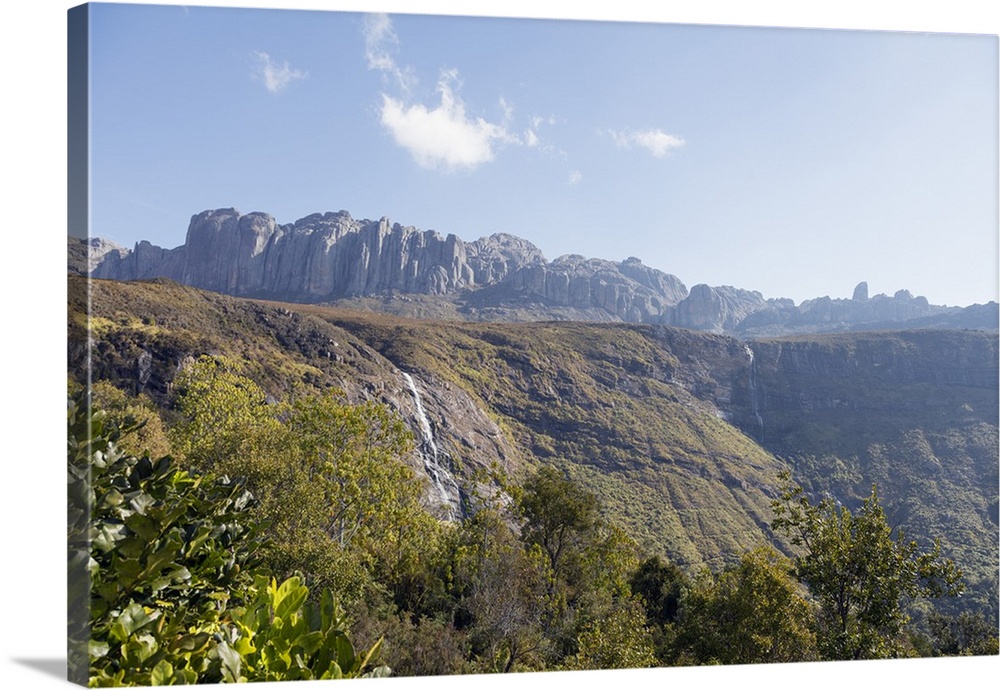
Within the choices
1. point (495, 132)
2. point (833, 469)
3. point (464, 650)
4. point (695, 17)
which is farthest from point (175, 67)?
point (833, 469)

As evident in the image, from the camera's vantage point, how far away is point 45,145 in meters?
3.38

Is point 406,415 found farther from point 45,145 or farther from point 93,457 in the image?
point 93,457

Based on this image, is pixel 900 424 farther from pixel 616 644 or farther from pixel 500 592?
pixel 616 644

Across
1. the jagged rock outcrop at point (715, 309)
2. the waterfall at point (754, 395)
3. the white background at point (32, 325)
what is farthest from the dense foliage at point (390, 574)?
the waterfall at point (754, 395)

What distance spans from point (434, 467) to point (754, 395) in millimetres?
9279

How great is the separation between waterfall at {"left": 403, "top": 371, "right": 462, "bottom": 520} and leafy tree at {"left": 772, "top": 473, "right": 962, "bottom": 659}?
383 centimetres

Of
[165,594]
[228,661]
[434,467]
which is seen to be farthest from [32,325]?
[434,467]

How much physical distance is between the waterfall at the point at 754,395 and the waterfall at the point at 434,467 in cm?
737

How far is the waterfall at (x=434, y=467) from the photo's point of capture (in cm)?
843

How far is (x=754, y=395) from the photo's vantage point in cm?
1664

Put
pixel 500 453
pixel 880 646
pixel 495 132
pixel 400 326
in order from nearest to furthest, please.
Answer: pixel 880 646
pixel 495 132
pixel 500 453
pixel 400 326

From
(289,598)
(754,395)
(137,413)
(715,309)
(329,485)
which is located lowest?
(754,395)

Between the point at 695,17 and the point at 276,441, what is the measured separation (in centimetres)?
424

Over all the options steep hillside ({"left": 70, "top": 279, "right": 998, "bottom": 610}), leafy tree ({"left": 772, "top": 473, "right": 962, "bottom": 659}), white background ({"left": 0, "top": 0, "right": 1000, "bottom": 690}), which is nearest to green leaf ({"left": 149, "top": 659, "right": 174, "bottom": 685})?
white background ({"left": 0, "top": 0, "right": 1000, "bottom": 690})
